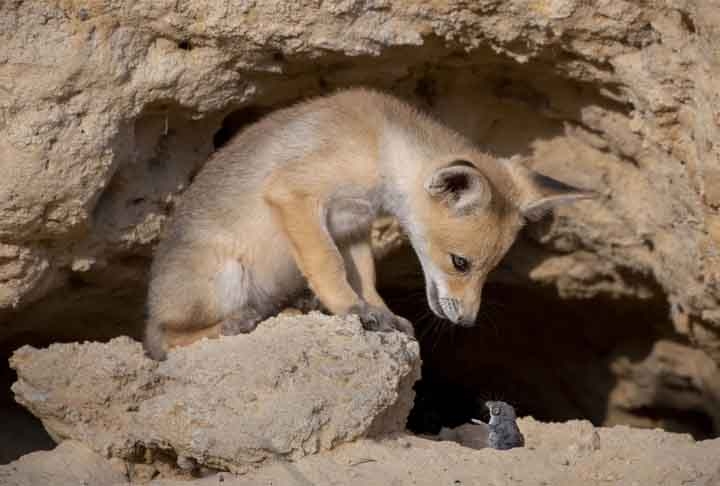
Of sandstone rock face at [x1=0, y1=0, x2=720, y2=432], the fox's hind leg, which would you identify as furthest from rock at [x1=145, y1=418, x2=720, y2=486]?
sandstone rock face at [x1=0, y1=0, x2=720, y2=432]

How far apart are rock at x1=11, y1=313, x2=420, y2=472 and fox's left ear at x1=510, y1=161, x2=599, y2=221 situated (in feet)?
4.24

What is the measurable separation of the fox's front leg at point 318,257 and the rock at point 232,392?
583 millimetres

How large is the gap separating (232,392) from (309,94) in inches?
95.0

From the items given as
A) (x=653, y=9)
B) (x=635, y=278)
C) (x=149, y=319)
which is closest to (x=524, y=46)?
(x=653, y=9)

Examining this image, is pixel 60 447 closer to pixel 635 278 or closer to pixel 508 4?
pixel 508 4

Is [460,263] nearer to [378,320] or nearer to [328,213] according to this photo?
[378,320]

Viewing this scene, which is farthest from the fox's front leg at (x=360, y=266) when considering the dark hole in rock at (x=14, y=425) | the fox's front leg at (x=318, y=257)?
the dark hole in rock at (x=14, y=425)

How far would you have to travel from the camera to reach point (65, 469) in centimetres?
447

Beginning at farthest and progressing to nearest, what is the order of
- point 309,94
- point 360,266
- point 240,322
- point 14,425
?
point 14,425, point 309,94, point 360,266, point 240,322

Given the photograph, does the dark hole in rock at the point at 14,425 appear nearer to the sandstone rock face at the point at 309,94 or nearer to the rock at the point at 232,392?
the sandstone rock face at the point at 309,94

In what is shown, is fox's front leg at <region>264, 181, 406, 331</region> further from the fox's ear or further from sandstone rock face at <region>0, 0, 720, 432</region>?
sandstone rock face at <region>0, 0, 720, 432</region>

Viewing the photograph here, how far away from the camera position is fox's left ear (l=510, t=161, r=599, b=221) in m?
5.62

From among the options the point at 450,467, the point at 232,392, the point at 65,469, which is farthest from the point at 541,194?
the point at 65,469

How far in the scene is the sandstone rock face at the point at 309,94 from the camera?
17.1 ft
